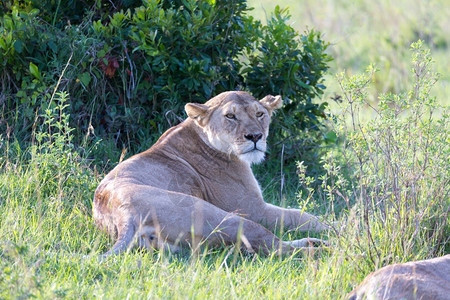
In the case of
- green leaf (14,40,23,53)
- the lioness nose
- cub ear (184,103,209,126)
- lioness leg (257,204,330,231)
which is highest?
green leaf (14,40,23,53)

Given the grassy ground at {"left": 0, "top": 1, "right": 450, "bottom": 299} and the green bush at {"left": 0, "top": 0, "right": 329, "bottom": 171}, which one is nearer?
the grassy ground at {"left": 0, "top": 1, "right": 450, "bottom": 299}

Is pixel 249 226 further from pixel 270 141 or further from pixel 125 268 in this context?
pixel 270 141

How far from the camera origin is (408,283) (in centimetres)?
340

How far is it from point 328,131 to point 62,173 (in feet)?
10.1

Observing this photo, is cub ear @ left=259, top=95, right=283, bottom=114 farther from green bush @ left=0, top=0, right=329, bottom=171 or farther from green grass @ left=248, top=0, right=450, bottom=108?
green grass @ left=248, top=0, right=450, bottom=108

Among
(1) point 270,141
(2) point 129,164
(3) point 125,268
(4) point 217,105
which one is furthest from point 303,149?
(3) point 125,268

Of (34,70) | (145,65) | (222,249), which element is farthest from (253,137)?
(34,70)

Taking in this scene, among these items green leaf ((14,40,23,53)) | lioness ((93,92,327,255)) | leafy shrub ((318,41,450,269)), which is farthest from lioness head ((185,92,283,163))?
green leaf ((14,40,23,53))

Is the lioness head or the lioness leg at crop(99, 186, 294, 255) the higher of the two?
the lioness head

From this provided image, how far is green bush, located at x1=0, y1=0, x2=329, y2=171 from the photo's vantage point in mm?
6555

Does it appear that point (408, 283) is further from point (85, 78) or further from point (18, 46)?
point (18, 46)

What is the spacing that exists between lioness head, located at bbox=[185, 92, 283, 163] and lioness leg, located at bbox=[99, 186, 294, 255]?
2.99 feet

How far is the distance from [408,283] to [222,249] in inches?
63.7

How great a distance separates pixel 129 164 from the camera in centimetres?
536
